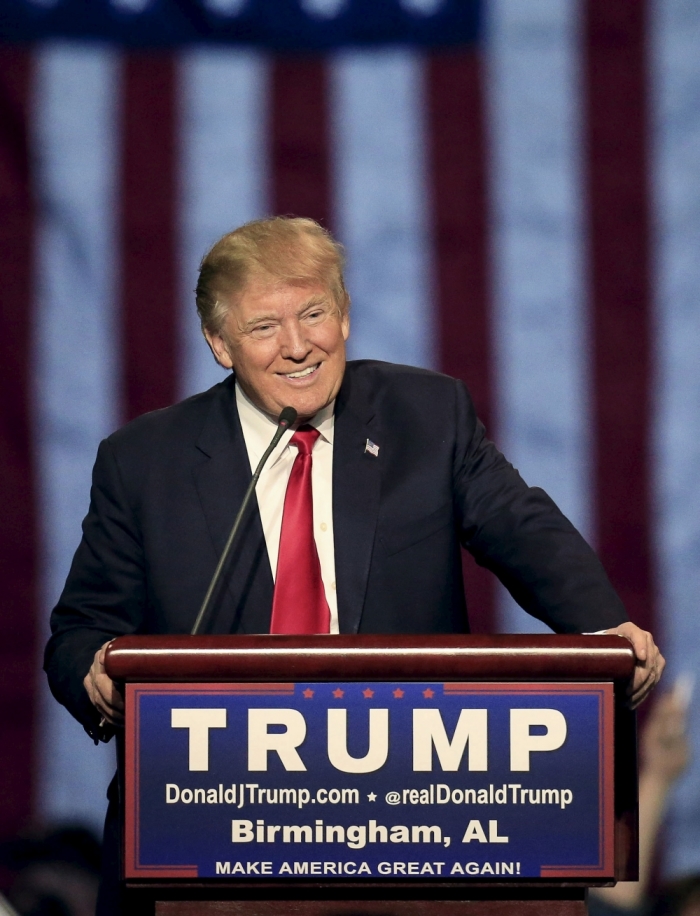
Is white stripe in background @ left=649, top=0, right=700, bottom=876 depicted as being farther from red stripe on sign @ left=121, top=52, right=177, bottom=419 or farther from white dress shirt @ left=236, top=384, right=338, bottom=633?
white dress shirt @ left=236, top=384, right=338, bottom=633

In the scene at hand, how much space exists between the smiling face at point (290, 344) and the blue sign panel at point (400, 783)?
669mm

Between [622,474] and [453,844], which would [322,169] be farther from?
[453,844]

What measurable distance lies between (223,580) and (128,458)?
10.8 inches

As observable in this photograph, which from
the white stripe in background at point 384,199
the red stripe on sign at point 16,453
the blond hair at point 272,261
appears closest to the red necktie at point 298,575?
the blond hair at point 272,261

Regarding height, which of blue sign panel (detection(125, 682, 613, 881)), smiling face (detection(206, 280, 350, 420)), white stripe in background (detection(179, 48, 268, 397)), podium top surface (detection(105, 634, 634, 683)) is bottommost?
blue sign panel (detection(125, 682, 613, 881))

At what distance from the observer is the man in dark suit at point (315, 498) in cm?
195

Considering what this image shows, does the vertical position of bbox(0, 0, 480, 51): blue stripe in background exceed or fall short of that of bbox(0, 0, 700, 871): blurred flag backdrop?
it exceeds it

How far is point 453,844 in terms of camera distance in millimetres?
1488

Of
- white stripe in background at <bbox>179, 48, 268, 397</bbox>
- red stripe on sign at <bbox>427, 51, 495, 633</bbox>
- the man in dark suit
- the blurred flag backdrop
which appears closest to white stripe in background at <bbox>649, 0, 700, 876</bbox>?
the blurred flag backdrop

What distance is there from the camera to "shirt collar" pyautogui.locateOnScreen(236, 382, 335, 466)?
6.88 feet

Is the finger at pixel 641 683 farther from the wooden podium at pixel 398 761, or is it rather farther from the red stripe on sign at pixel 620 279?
the red stripe on sign at pixel 620 279

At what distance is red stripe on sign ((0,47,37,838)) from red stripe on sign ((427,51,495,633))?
965 mm

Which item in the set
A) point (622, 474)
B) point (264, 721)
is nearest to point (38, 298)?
point (622, 474)

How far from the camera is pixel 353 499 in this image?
2.02 meters
